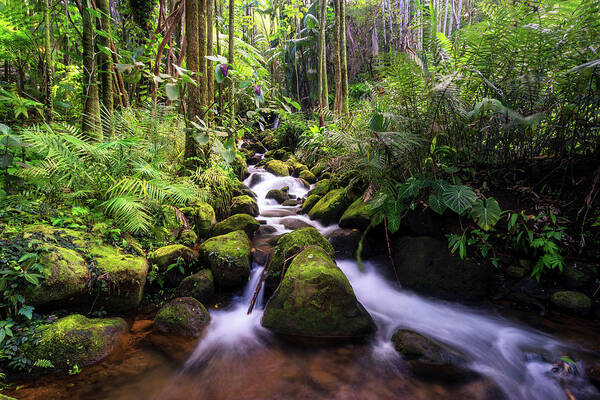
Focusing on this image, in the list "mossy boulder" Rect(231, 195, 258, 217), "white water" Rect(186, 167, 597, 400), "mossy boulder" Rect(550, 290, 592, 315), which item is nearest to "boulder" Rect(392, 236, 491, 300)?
"white water" Rect(186, 167, 597, 400)

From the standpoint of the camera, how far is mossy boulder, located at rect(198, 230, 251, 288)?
3530 millimetres

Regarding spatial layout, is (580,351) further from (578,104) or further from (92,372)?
(92,372)

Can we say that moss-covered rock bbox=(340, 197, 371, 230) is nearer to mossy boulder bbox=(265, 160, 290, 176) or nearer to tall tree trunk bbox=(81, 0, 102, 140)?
tall tree trunk bbox=(81, 0, 102, 140)

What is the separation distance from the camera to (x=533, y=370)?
2379 millimetres

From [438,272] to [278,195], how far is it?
5.03m

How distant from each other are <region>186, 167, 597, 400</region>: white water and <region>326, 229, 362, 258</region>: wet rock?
0.42m

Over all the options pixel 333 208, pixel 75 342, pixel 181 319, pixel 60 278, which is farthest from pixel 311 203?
pixel 75 342

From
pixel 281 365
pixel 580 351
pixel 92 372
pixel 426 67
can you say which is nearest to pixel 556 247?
pixel 580 351

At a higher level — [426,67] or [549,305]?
[426,67]

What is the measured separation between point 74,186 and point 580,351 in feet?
18.5

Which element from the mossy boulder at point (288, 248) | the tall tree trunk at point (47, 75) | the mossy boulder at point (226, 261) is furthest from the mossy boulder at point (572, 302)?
the tall tree trunk at point (47, 75)

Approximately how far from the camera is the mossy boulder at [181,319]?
2.77 meters

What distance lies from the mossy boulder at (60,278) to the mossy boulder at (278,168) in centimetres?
710

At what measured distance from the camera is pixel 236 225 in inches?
187
